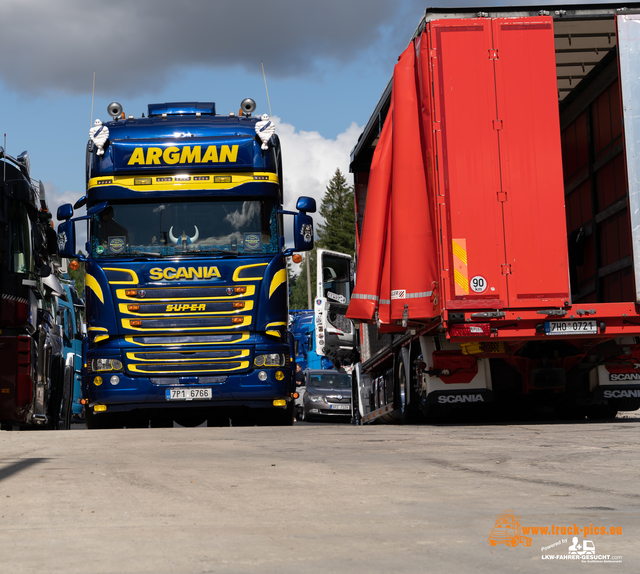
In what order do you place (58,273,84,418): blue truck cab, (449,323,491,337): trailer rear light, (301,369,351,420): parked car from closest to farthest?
(449,323,491,337): trailer rear light
(58,273,84,418): blue truck cab
(301,369,351,420): parked car

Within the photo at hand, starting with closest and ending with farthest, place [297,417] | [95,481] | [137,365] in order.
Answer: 1. [95,481]
2. [137,365]
3. [297,417]

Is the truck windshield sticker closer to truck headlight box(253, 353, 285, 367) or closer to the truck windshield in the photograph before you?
the truck windshield

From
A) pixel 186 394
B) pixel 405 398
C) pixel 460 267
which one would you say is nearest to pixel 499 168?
pixel 460 267

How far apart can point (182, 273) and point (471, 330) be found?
4079 mm

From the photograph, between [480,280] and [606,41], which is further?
[606,41]

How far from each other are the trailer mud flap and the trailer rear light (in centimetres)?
146

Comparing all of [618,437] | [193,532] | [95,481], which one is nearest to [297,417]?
[618,437]

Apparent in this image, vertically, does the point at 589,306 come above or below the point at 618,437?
above

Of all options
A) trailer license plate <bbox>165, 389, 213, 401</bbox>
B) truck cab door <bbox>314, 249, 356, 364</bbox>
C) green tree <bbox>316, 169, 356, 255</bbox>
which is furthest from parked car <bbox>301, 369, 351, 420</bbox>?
green tree <bbox>316, 169, 356, 255</bbox>

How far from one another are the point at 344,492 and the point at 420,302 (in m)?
5.60

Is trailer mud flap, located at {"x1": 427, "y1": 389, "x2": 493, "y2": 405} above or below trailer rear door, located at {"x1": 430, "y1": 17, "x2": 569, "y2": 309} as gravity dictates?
below

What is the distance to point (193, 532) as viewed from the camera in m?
4.27

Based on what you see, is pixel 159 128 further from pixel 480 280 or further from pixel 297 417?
pixel 297 417

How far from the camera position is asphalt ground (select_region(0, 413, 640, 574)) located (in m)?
3.69
